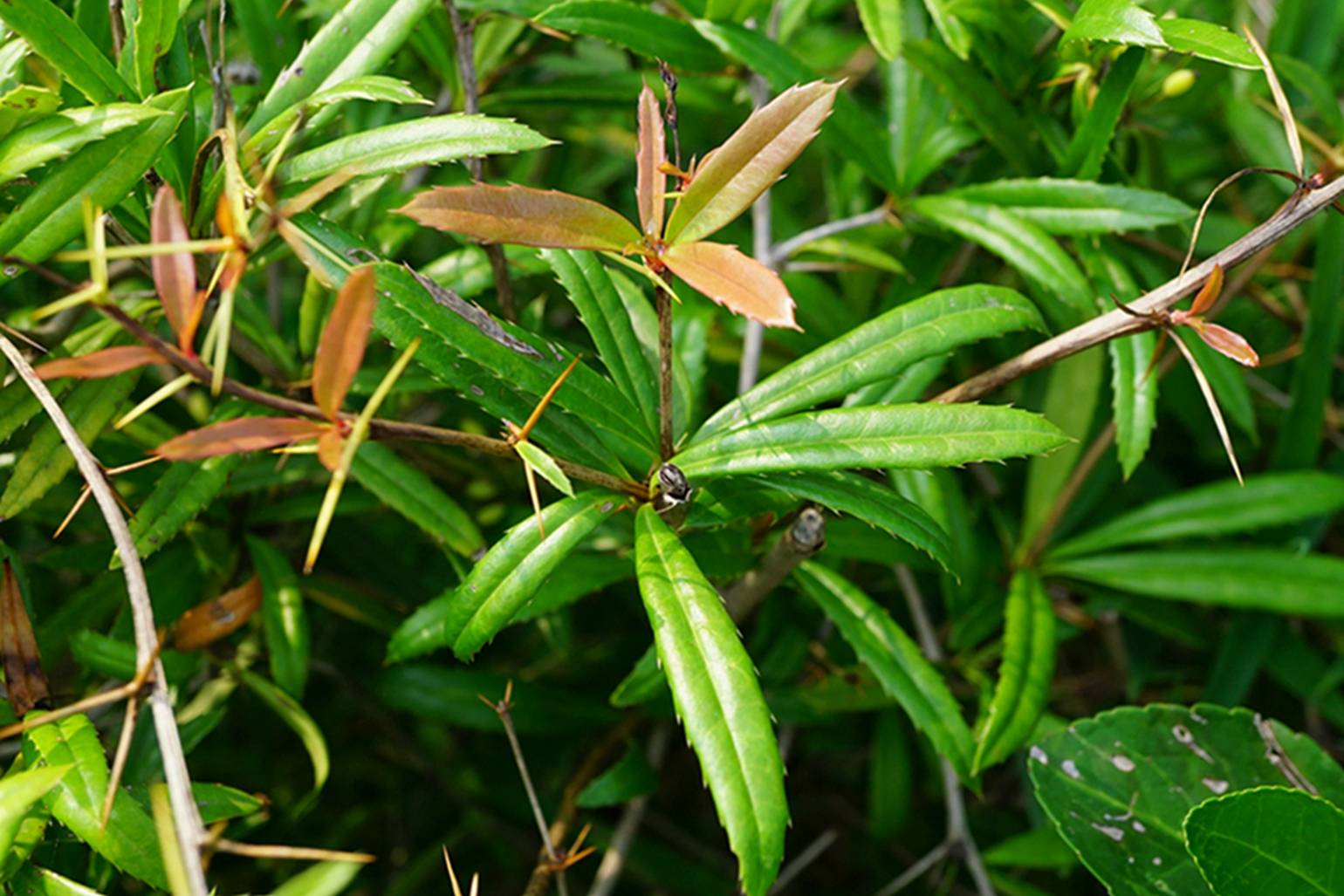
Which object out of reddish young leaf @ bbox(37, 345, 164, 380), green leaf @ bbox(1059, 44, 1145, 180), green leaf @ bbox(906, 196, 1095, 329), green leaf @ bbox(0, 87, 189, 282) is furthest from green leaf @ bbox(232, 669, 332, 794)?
green leaf @ bbox(1059, 44, 1145, 180)

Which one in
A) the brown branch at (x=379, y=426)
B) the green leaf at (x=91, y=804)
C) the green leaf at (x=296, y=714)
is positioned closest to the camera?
the brown branch at (x=379, y=426)

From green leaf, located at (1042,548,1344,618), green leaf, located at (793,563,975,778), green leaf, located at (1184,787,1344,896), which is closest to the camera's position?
green leaf, located at (1184,787,1344,896)

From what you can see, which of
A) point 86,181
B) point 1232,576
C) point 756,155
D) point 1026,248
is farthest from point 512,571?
point 1232,576

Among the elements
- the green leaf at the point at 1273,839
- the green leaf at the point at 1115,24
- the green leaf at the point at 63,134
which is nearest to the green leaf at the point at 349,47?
the green leaf at the point at 63,134

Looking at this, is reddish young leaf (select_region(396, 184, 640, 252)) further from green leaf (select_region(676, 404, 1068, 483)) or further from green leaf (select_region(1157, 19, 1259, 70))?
green leaf (select_region(1157, 19, 1259, 70))

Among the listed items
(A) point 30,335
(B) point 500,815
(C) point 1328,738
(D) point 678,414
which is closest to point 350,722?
(B) point 500,815

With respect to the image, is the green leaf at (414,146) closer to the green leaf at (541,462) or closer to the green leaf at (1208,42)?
the green leaf at (541,462)

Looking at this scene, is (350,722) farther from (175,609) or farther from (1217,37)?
(1217,37)
